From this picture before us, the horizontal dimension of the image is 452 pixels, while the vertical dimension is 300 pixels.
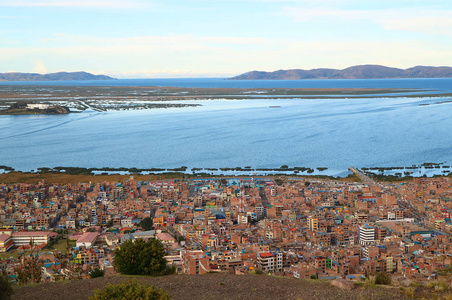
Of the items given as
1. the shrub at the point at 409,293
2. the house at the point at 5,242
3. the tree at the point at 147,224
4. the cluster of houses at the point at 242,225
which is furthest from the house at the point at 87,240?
the shrub at the point at 409,293

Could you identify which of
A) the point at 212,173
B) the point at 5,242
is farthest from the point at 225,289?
the point at 212,173

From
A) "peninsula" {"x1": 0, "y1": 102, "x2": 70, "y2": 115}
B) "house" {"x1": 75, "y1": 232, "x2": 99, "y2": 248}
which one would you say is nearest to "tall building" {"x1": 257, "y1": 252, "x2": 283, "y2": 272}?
"house" {"x1": 75, "y1": 232, "x2": 99, "y2": 248}

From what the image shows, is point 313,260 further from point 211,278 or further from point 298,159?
point 298,159

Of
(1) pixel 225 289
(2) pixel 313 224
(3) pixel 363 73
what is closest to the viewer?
(1) pixel 225 289

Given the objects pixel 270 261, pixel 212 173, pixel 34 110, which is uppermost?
pixel 34 110

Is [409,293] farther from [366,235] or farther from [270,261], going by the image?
[366,235]

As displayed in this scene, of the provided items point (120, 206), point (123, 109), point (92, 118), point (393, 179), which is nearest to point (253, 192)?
point (120, 206)
